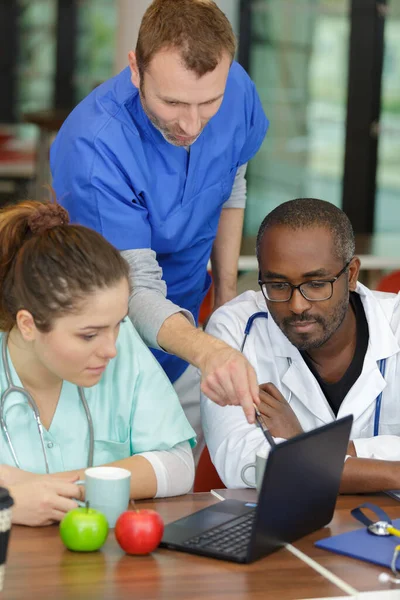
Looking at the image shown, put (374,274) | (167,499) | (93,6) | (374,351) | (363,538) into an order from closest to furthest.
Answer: (363,538) < (167,499) < (374,351) < (374,274) < (93,6)

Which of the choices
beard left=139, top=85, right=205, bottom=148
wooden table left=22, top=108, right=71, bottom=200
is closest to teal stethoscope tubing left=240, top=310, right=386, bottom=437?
beard left=139, top=85, right=205, bottom=148

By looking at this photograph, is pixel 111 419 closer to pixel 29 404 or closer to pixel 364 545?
pixel 29 404

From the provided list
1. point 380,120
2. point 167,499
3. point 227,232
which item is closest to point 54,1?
point 380,120

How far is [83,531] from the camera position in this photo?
161 cm

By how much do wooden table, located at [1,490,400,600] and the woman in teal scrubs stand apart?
14cm

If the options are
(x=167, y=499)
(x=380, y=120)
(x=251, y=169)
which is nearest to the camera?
(x=167, y=499)

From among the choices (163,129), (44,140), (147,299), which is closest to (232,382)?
(147,299)

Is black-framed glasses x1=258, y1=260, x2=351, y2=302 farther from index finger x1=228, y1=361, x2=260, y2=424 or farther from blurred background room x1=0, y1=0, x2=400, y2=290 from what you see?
blurred background room x1=0, y1=0, x2=400, y2=290

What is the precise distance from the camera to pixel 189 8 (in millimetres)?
2178

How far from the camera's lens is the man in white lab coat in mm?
2178

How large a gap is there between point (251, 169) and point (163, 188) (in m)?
4.95

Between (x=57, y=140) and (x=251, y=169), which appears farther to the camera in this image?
(x=251, y=169)

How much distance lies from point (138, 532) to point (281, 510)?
23 centimetres

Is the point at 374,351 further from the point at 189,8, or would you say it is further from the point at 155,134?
the point at 189,8
